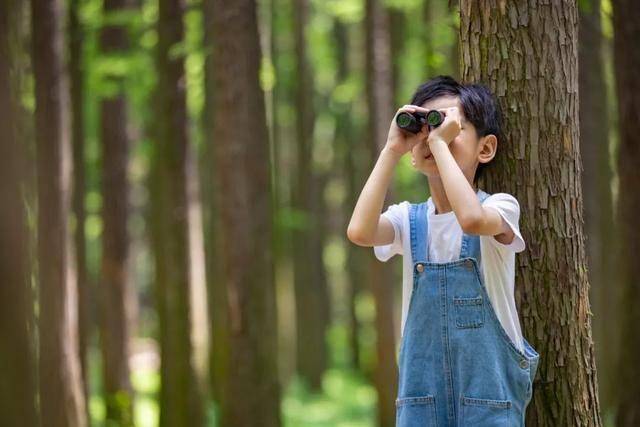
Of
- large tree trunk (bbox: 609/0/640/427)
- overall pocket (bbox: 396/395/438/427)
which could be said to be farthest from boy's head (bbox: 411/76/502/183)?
large tree trunk (bbox: 609/0/640/427)

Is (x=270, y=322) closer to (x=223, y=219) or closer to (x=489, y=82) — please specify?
(x=223, y=219)

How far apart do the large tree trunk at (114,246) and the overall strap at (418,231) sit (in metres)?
12.0

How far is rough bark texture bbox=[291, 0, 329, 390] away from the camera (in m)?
20.1

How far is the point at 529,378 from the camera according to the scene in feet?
13.0

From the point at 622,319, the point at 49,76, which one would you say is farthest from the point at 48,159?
the point at 622,319

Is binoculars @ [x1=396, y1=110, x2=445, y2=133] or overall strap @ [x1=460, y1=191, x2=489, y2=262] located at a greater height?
binoculars @ [x1=396, y1=110, x2=445, y2=133]

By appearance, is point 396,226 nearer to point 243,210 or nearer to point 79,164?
point 243,210

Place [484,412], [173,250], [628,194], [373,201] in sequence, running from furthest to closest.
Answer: [173,250] → [628,194] → [373,201] → [484,412]

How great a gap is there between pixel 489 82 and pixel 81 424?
9287 millimetres

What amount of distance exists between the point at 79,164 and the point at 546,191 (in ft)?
39.0

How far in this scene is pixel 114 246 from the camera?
15.7 meters

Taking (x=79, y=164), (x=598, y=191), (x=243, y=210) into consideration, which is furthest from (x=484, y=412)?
(x=79, y=164)

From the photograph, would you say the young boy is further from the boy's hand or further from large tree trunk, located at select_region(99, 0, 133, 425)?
large tree trunk, located at select_region(99, 0, 133, 425)

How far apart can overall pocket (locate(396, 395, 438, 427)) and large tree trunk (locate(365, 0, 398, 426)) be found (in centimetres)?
1005
